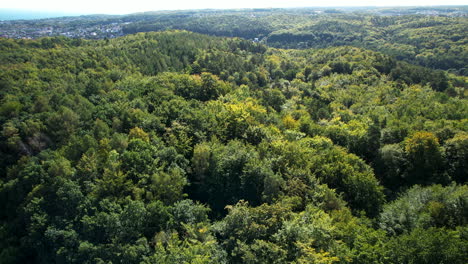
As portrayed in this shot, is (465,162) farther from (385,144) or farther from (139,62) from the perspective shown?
(139,62)

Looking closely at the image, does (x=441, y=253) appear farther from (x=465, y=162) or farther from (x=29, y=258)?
(x=29, y=258)

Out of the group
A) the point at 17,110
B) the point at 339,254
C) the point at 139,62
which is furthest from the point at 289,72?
the point at 339,254

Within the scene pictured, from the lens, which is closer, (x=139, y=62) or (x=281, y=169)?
(x=281, y=169)

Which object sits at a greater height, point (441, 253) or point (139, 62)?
point (139, 62)

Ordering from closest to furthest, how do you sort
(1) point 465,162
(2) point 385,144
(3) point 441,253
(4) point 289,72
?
1. (3) point 441,253
2. (1) point 465,162
3. (2) point 385,144
4. (4) point 289,72

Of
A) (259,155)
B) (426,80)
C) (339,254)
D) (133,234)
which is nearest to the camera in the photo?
(339,254)

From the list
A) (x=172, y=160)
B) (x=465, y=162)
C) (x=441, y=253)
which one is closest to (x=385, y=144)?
(x=465, y=162)

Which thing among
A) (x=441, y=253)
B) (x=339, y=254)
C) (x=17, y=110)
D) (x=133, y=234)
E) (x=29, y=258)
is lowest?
(x=29, y=258)
